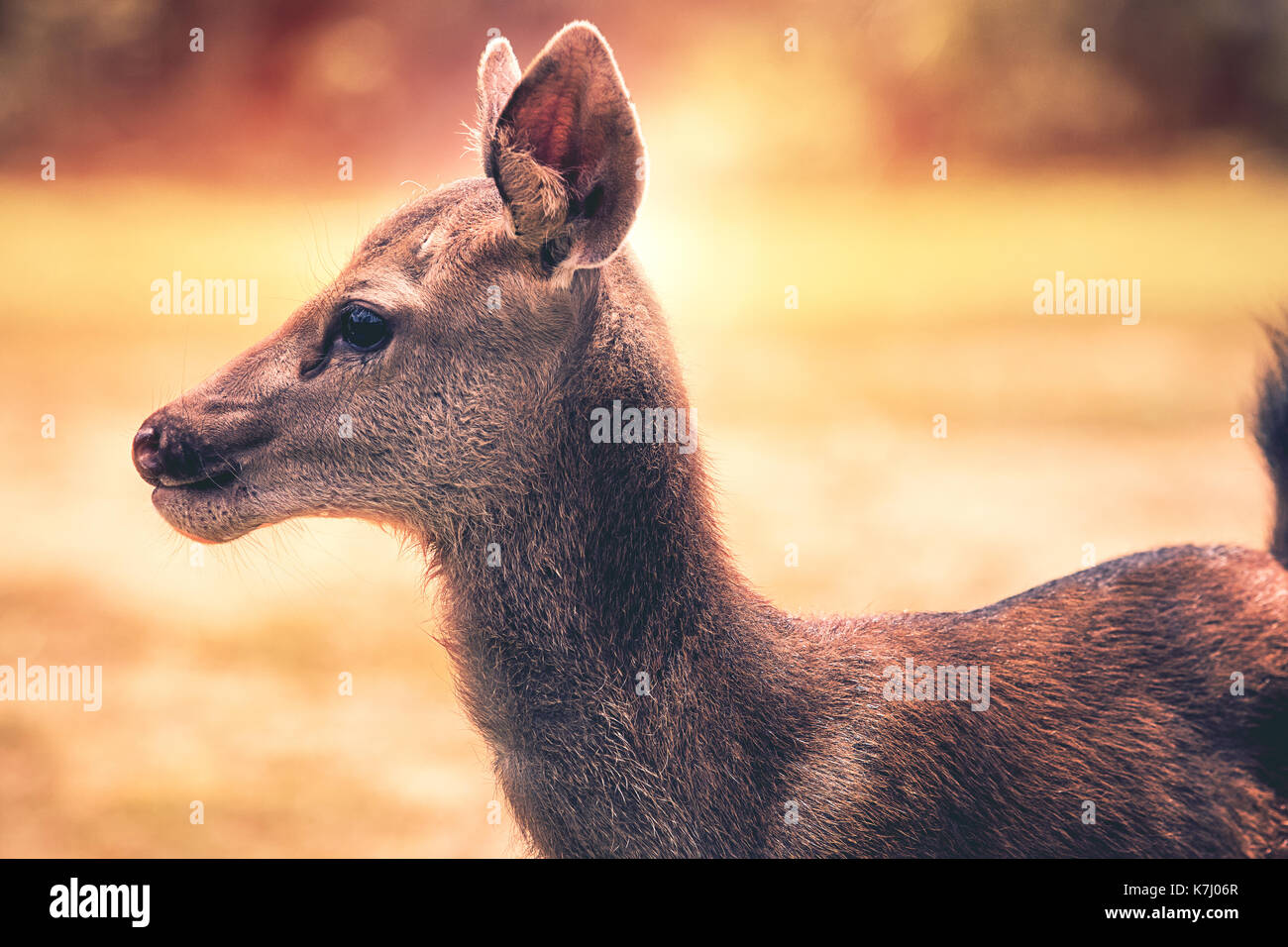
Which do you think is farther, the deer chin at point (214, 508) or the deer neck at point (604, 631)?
the deer chin at point (214, 508)

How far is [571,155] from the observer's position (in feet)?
11.0

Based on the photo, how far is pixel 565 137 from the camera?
333 centimetres

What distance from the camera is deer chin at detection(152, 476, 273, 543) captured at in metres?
3.54

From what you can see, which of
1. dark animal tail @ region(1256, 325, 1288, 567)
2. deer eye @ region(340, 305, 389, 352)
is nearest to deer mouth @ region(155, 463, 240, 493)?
deer eye @ region(340, 305, 389, 352)

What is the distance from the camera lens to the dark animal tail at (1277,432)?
4.46m

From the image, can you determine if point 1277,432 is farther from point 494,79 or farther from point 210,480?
point 210,480

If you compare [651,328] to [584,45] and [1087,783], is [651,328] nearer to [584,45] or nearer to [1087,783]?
[584,45]

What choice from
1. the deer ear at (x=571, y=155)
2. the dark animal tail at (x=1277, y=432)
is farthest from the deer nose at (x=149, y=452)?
the dark animal tail at (x=1277, y=432)

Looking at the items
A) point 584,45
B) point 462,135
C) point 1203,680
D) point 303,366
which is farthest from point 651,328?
point 1203,680

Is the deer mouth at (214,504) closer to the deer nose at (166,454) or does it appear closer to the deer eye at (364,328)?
the deer nose at (166,454)

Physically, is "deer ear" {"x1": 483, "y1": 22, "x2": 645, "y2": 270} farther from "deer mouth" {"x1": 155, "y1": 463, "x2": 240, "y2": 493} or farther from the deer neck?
"deer mouth" {"x1": 155, "y1": 463, "x2": 240, "y2": 493}

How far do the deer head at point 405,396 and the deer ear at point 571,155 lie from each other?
0.06 ft

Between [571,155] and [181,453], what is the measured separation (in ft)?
5.04

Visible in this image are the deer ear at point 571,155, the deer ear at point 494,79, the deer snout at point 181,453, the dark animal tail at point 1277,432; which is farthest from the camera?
the dark animal tail at point 1277,432
